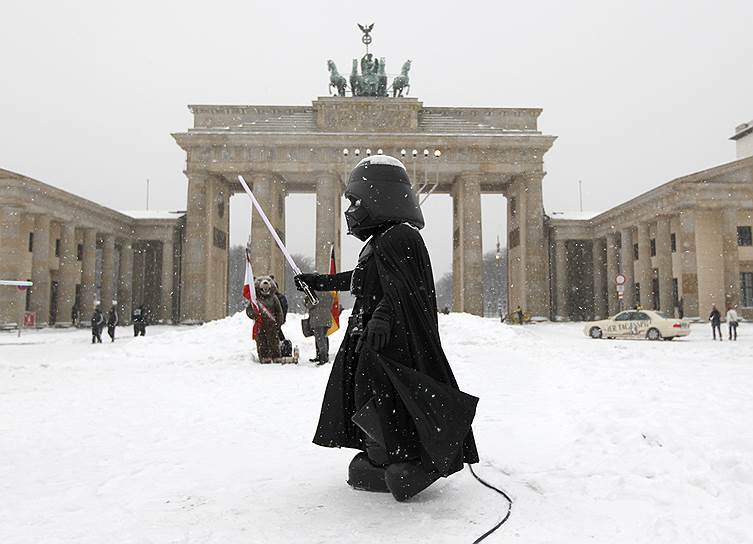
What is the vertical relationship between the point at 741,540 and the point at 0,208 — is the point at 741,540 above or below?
below

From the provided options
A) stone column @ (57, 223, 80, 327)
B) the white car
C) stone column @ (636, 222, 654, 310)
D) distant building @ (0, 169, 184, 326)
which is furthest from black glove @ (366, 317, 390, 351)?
stone column @ (636, 222, 654, 310)

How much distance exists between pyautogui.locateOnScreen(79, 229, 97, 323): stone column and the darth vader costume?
130 feet

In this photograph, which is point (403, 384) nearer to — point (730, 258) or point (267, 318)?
point (267, 318)

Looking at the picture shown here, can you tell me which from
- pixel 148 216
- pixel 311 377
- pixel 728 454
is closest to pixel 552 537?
pixel 728 454

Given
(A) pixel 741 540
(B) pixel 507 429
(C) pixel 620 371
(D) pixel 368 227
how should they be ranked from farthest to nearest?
(C) pixel 620 371 → (B) pixel 507 429 → (D) pixel 368 227 → (A) pixel 741 540

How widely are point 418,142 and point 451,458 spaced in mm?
34854

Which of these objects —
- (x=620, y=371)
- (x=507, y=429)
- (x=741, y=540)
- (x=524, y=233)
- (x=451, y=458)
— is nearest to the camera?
(x=741, y=540)

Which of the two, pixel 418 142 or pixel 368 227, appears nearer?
pixel 368 227

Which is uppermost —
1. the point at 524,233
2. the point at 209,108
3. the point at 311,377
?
the point at 209,108

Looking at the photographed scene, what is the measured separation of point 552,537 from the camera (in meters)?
2.83

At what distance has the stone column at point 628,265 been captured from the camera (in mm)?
40562

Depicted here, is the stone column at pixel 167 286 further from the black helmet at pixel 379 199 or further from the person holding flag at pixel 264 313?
the black helmet at pixel 379 199

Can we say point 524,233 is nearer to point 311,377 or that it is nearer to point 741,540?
point 311,377

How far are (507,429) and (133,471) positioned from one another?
10.7ft
